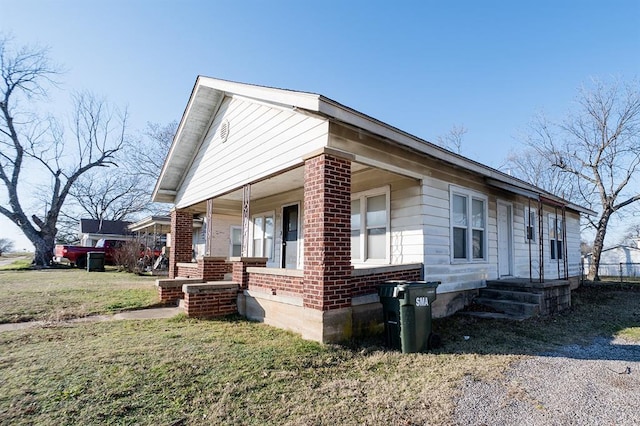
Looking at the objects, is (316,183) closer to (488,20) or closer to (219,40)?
(219,40)

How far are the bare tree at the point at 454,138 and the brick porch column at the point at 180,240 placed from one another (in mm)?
25056

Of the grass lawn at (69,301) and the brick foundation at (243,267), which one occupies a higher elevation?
the brick foundation at (243,267)

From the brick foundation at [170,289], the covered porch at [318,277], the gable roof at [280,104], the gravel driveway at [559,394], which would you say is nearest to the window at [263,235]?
the covered porch at [318,277]

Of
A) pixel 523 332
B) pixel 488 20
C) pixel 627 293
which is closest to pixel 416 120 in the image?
pixel 488 20

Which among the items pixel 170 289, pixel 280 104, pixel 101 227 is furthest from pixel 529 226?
pixel 101 227

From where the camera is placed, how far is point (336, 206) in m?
5.24

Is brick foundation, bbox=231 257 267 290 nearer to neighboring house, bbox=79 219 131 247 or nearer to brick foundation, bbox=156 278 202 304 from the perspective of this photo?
brick foundation, bbox=156 278 202 304

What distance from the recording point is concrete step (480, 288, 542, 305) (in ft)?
23.5

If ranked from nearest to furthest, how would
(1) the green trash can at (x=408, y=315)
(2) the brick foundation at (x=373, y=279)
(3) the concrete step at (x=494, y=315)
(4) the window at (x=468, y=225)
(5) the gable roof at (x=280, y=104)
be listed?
(1) the green trash can at (x=408, y=315) < (5) the gable roof at (x=280, y=104) < (2) the brick foundation at (x=373, y=279) < (3) the concrete step at (x=494, y=315) < (4) the window at (x=468, y=225)

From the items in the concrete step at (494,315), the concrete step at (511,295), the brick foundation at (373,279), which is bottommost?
the concrete step at (494,315)

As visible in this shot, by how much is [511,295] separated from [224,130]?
25.5 feet

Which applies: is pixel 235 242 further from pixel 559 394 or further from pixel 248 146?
pixel 559 394

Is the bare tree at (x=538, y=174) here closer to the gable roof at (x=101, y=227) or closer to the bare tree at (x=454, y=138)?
the bare tree at (x=454, y=138)

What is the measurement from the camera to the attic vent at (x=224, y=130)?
28.7 ft
